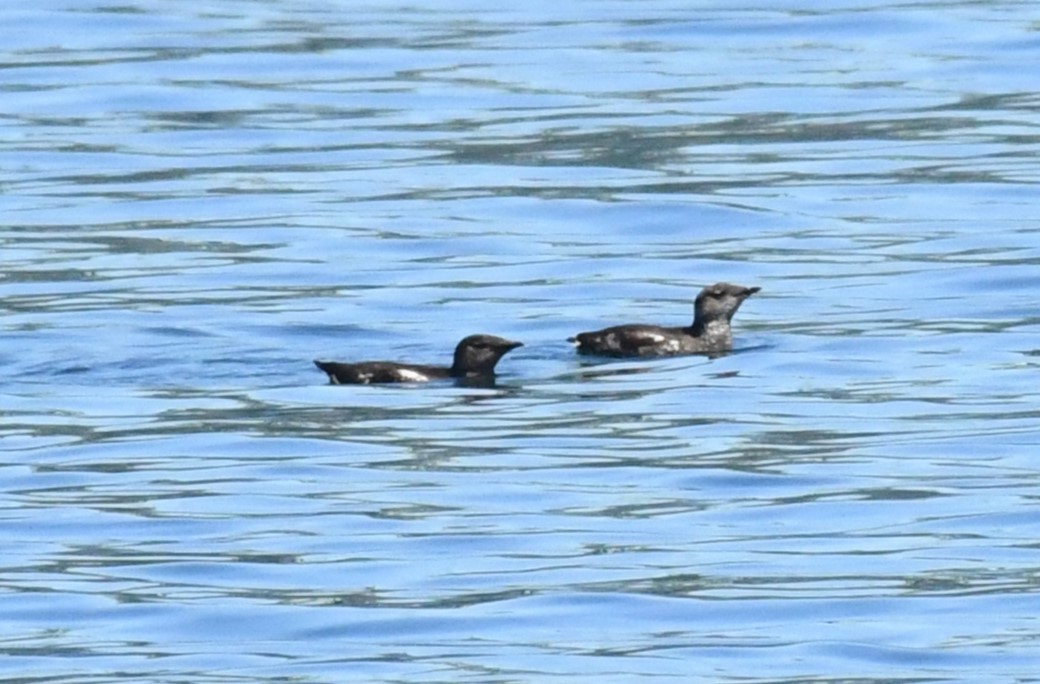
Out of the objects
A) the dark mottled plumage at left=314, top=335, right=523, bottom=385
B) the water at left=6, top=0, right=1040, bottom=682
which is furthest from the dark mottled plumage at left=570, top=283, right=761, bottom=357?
the dark mottled plumage at left=314, top=335, right=523, bottom=385

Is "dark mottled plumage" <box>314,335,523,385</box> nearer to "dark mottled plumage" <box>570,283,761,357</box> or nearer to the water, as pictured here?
the water

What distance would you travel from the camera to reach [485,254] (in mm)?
21438

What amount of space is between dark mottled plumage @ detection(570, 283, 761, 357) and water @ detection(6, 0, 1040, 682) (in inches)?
6.8

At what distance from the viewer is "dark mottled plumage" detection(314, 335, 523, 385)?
16.5m

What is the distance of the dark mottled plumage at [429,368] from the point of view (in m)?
16.5

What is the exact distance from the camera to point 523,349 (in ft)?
59.0

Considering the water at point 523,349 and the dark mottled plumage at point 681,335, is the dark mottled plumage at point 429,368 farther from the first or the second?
the dark mottled plumage at point 681,335

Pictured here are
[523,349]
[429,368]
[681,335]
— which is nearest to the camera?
[429,368]

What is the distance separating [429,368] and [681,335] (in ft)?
5.35

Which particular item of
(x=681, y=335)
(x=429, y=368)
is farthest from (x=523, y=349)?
(x=429, y=368)

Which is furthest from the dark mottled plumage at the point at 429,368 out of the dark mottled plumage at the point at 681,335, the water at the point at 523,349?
the dark mottled plumage at the point at 681,335

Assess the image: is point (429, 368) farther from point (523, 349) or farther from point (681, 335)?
point (681, 335)

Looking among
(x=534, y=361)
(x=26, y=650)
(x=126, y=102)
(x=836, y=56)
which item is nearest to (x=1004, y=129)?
(x=836, y=56)

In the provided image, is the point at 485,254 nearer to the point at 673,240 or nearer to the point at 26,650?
the point at 673,240
